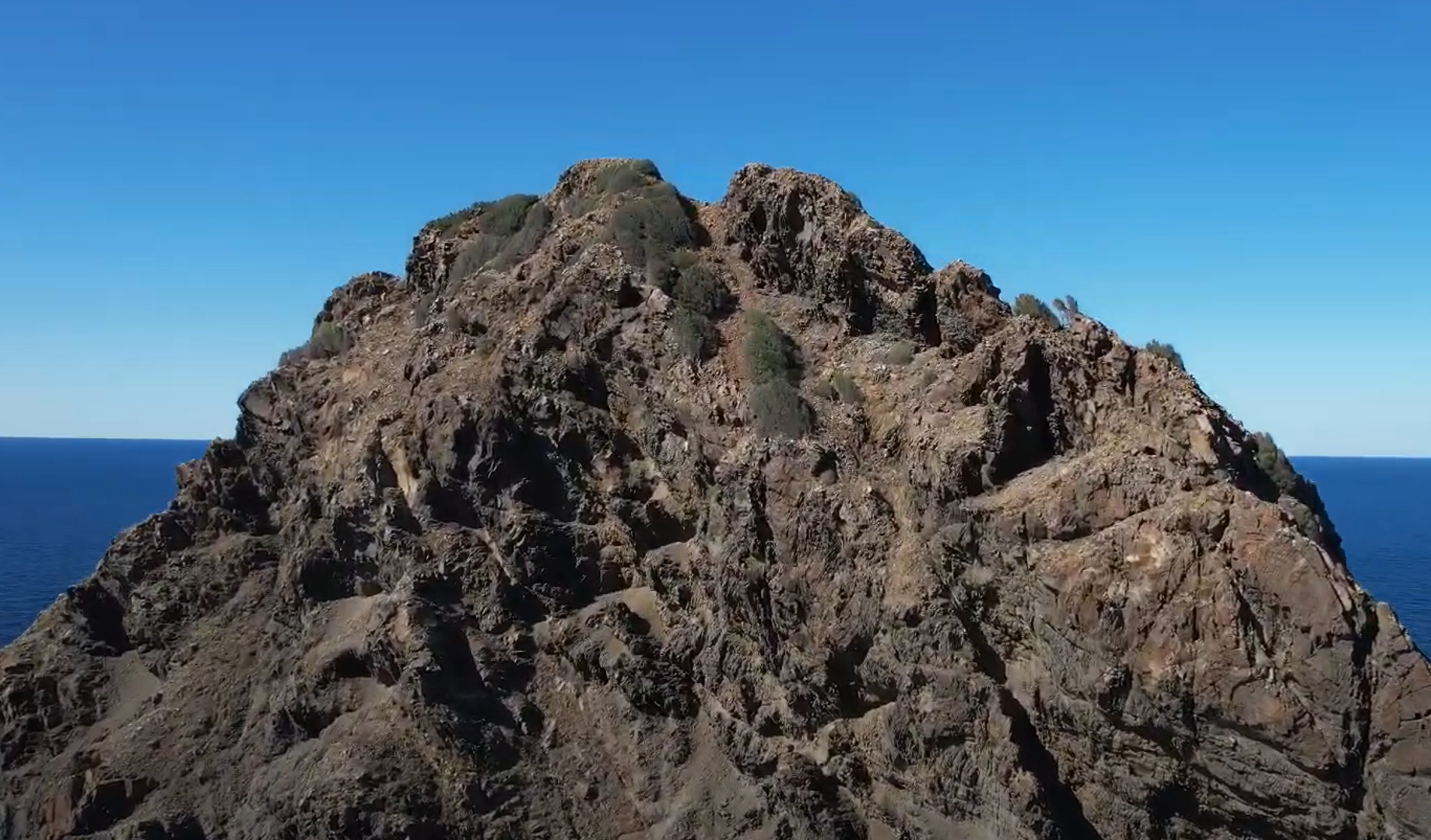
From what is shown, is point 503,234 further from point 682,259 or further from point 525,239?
point 682,259

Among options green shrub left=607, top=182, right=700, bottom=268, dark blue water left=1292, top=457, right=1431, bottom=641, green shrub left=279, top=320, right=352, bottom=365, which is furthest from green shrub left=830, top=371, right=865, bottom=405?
dark blue water left=1292, top=457, right=1431, bottom=641

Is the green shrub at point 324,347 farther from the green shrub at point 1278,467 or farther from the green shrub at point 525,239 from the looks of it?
the green shrub at point 1278,467

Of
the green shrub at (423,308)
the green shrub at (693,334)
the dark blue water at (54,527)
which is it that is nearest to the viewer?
the green shrub at (693,334)

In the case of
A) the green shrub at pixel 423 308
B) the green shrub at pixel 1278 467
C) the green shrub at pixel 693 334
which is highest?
the green shrub at pixel 423 308

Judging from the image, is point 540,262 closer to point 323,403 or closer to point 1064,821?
point 323,403

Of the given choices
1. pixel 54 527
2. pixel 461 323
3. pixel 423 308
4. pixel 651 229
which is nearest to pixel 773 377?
pixel 651 229

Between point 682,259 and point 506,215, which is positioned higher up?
point 506,215

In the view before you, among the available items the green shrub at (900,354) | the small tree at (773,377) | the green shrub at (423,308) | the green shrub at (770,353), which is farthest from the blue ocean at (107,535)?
the small tree at (773,377)

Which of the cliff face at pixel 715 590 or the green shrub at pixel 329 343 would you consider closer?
the cliff face at pixel 715 590
